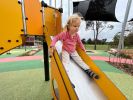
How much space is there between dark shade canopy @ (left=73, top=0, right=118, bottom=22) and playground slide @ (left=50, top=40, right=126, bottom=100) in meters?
10.2

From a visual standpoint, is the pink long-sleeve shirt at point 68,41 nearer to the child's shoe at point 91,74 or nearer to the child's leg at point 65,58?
the child's leg at point 65,58

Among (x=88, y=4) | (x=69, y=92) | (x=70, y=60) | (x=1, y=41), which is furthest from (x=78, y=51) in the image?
(x=88, y=4)

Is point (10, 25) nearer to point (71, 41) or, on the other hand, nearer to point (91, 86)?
point (71, 41)

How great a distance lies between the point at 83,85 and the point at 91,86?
0.15 m

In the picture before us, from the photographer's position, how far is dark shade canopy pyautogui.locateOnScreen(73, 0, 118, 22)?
1461 cm

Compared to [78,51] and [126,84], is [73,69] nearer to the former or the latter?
[78,51]

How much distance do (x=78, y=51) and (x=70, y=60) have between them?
0.28 m

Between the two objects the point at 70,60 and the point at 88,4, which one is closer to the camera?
the point at 70,60

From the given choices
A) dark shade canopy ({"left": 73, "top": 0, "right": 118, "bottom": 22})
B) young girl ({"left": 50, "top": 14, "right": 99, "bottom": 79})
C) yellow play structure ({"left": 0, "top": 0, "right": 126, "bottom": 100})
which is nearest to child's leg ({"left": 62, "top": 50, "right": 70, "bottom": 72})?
young girl ({"left": 50, "top": 14, "right": 99, "bottom": 79})

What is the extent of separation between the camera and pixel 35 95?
5.07 m

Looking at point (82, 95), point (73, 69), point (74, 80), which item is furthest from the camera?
point (73, 69)

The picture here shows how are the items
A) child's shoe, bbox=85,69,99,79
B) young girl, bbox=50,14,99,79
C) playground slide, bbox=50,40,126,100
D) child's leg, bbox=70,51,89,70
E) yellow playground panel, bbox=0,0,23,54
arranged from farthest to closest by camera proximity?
1. child's leg, bbox=70,51,89,70
2. young girl, bbox=50,14,99,79
3. child's shoe, bbox=85,69,99,79
4. yellow playground panel, bbox=0,0,23,54
5. playground slide, bbox=50,40,126,100

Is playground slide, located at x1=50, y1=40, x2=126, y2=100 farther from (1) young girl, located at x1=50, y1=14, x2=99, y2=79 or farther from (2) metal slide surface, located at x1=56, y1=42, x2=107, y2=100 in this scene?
(1) young girl, located at x1=50, y1=14, x2=99, y2=79

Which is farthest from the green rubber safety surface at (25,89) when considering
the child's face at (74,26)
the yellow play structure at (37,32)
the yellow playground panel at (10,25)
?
the child's face at (74,26)
